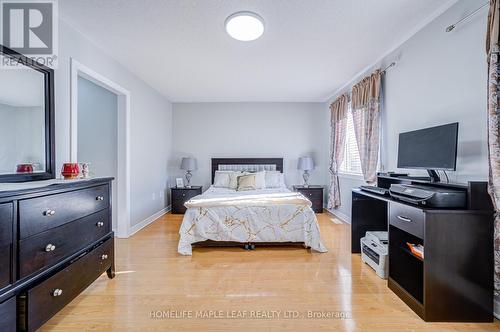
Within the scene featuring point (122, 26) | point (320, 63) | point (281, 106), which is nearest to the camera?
point (122, 26)

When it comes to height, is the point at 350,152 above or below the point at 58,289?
above

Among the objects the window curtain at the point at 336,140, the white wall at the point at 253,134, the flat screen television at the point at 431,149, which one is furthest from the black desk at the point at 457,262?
the white wall at the point at 253,134

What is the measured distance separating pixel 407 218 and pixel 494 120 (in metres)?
0.85

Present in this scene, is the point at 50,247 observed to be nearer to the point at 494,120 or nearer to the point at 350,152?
Result: the point at 494,120

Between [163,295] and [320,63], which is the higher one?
[320,63]

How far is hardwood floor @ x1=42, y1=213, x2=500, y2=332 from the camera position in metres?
1.68

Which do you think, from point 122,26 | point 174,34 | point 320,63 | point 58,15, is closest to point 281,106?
point 320,63

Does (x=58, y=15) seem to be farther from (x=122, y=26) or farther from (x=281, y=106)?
(x=281, y=106)

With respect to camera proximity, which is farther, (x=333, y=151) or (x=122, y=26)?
(x=333, y=151)

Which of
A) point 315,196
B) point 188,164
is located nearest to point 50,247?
point 188,164

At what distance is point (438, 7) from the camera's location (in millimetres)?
2166

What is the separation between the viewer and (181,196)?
5.02 metres

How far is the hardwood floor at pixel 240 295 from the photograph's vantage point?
1.68m

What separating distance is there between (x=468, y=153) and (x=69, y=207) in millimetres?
3112
